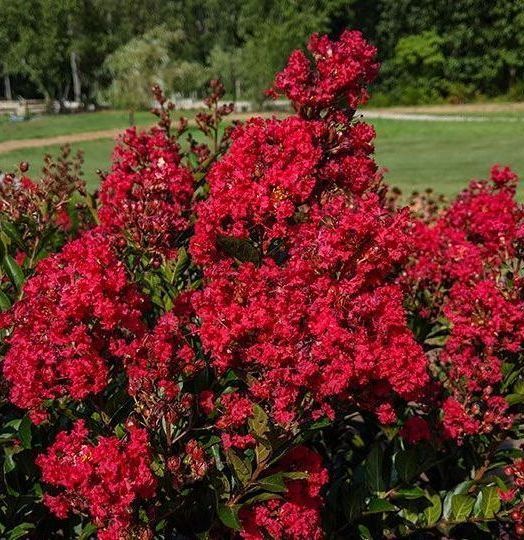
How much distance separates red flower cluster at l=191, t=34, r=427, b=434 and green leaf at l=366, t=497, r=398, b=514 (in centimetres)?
52

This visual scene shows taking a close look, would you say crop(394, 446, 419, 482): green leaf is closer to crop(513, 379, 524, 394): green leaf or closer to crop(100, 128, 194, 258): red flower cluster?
crop(513, 379, 524, 394): green leaf

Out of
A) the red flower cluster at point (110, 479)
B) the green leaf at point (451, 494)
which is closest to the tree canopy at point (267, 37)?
the green leaf at point (451, 494)

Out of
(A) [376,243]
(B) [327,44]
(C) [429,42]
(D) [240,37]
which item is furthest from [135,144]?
(D) [240,37]

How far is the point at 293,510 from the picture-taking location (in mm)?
2539

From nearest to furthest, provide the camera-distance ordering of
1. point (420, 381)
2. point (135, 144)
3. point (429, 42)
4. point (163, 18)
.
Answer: point (420, 381) → point (135, 144) → point (429, 42) → point (163, 18)

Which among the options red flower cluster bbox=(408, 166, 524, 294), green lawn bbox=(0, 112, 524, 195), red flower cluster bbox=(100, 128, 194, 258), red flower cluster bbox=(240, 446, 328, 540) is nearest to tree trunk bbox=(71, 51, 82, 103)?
green lawn bbox=(0, 112, 524, 195)

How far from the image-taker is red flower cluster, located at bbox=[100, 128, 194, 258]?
10.3 feet

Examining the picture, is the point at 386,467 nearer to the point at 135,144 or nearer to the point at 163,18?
the point at 135,144

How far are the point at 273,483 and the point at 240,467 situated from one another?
139 millimetres

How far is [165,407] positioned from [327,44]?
4.94 feet

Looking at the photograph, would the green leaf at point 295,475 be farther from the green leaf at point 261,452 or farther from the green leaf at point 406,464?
the green leaf at point 406,464

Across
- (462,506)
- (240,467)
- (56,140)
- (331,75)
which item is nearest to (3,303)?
(240,467)

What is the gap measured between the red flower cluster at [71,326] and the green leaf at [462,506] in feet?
4.96

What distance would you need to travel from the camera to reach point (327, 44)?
113 inches
